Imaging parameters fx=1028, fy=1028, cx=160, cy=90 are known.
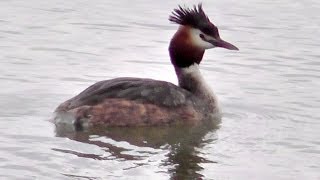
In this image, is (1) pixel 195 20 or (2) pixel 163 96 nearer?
(2) pixel 163 96

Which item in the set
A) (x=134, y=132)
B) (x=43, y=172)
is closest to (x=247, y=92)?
(x=134, y=132)

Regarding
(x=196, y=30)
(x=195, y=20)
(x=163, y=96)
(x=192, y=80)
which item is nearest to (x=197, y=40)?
(x=196, y=30)

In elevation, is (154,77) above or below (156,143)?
above

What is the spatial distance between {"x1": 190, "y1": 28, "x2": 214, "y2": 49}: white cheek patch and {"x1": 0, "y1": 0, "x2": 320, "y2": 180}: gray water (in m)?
0.78

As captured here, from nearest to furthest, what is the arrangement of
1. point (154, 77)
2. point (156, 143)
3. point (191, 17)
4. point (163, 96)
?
point (156, 143), point (163, 96), point (191, 17), point (154, 77)

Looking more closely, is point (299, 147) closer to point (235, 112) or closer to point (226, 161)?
point (226, 161)

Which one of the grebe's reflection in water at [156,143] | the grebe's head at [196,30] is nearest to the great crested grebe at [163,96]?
the grebe's head at [196,30]

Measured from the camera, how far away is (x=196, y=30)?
473 inches

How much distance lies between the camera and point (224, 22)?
669 inches

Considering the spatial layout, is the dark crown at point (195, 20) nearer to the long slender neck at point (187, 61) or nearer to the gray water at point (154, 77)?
the long slender neck at point (187, 61)

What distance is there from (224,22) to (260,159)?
731 centimetres

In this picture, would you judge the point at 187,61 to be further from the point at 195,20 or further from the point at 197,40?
the point at 195,20

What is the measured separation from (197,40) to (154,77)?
1414 millimetres

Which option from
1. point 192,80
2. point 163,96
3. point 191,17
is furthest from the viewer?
point 192,80
